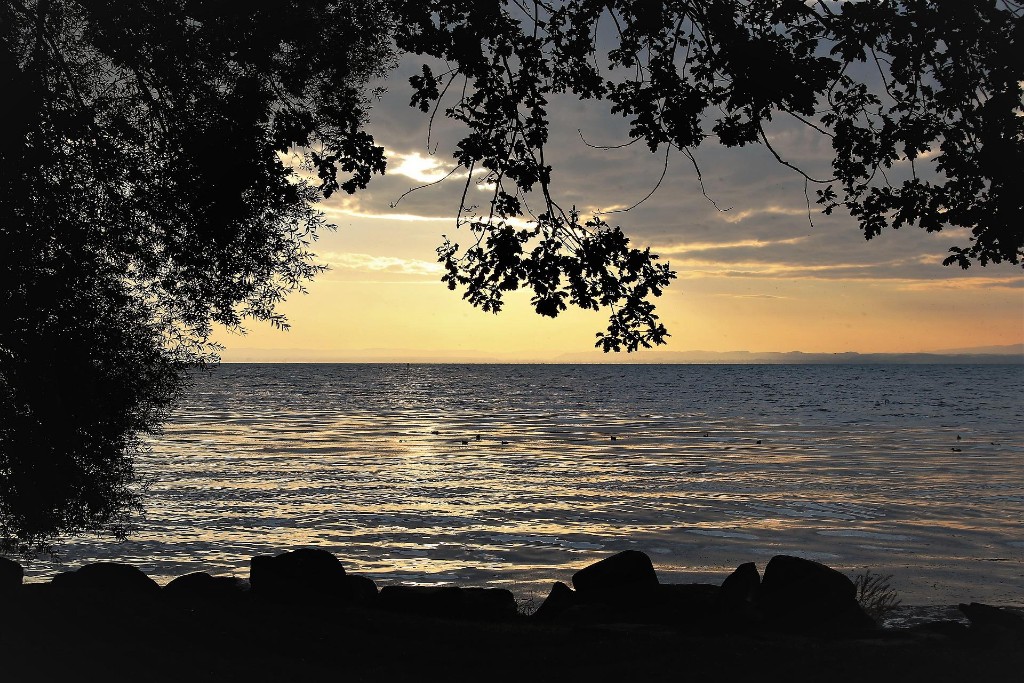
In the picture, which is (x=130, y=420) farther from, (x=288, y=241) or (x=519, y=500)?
(x=519, y=500)

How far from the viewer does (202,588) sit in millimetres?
14094

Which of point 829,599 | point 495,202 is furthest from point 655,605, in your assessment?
point 495,202

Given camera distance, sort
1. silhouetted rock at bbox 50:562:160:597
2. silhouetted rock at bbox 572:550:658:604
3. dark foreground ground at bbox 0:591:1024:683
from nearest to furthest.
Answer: dark foreground ground at bbox 0:591:1024:683, silhouetted rock at bbox 50:562:160:597, silhouetted rock at bbox 572:550:658:604

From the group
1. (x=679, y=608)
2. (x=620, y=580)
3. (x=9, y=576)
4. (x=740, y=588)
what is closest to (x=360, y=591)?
(x=620, y=580)

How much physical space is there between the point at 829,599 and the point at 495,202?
7954mm

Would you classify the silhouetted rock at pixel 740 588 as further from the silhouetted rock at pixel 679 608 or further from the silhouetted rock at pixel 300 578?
the silhouetted rock at pixel 300 578

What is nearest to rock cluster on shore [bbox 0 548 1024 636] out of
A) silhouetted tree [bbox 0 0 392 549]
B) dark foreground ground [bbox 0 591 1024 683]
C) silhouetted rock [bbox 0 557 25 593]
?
silhouetted rock [bbox 0 557 25 593]

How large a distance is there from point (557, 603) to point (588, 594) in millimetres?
555

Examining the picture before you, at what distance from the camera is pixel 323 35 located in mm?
13703

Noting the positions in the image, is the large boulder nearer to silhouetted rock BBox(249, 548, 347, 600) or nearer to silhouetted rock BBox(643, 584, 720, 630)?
silhouetted rock BBox(643, 584, 720, 630)

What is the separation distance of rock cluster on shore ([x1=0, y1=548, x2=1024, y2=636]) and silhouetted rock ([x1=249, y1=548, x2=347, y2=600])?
17 mm

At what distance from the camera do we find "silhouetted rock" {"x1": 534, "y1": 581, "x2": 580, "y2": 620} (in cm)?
1412

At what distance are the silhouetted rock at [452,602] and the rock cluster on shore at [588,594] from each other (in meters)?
0.02

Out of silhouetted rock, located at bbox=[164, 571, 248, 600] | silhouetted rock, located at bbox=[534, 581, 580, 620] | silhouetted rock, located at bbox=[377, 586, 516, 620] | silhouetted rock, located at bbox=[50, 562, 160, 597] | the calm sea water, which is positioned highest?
silhouetted rock, located at bbox=[50, 562, 160, 597]
